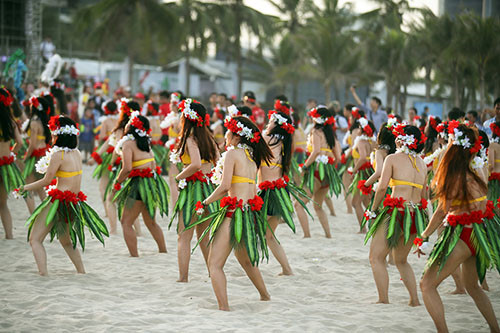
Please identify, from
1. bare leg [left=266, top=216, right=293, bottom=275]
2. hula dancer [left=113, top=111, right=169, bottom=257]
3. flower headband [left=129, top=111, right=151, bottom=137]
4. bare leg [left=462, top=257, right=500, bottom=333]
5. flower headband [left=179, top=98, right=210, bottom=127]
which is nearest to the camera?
bare leg [left=462, top=257, right=500, bottom=333]

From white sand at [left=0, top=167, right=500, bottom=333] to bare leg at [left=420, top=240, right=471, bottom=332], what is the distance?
0.46 m

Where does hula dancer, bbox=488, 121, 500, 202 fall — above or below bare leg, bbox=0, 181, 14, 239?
above

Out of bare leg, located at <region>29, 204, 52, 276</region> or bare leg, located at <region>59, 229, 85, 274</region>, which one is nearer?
bare leg, located at <region>29, 204, 52, 276</region>

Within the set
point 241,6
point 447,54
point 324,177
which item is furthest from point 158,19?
point 324,177

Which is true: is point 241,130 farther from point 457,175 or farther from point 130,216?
point 130,216

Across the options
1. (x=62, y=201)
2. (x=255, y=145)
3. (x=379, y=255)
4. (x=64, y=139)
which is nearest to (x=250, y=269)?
(x=255, y=145)

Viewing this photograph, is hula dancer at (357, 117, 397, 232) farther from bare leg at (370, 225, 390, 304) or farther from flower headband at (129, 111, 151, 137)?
flower headband at (129, 111, 151, 137)

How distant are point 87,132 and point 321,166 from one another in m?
12.1

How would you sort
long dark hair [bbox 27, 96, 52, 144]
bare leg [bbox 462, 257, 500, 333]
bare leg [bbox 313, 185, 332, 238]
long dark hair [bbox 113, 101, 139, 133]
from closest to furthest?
bare leg [bbox 462, 257, 500, 333]
long dark hair [bbox 113, 101, 139, 133]
long dark hair [bbox 27, 96, 52, 144]
bare leg [bbox 313, 185, 332, 238]

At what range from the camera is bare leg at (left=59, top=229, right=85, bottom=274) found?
712 cm

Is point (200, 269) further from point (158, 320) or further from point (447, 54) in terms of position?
point (447, 54)

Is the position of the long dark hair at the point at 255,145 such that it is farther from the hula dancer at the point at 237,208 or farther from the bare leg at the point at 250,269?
the bare leg at the point at 250,269

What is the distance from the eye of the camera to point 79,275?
7348mm

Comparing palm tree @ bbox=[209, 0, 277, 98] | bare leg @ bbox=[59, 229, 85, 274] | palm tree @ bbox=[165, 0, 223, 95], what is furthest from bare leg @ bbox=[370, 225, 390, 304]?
palm tree @ bbox=[209, 0, 277, 98]
